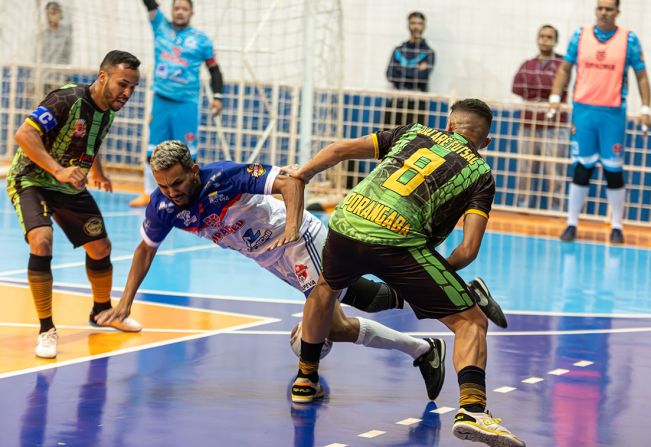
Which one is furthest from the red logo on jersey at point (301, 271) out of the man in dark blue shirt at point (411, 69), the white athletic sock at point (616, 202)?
the man in dark blue shirt at point (411, 69)

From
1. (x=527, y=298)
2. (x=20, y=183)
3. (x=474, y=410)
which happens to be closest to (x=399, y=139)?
(x=474, y=410)

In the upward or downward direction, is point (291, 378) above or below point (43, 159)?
below

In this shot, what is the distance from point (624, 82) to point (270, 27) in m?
5.93

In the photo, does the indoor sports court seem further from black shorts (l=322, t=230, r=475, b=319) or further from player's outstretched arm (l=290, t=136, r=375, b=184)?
player's outstretched arm (l=290, t=136, r=375, b=184)

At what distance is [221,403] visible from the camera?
5516 millimetres

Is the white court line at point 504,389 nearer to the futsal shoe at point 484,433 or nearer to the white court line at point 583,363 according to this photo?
the white court line at point 583,363

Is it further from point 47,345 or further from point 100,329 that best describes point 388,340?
point 100,329

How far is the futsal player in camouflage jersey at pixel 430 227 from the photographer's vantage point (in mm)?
4867

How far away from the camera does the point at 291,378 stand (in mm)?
6070

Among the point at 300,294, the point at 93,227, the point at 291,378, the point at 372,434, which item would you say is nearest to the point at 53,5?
the point at 300,294

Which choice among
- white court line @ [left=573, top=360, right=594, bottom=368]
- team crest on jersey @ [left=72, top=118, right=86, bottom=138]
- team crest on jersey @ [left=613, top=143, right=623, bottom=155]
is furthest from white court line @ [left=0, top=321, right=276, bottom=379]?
team crest on jersey @ [left=613, top=143, right=623, bottom=155]

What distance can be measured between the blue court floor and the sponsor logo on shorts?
0.62 meters

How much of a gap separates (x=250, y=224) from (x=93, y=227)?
4.14 feet

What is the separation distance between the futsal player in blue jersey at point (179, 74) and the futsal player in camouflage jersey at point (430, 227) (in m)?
8.03
